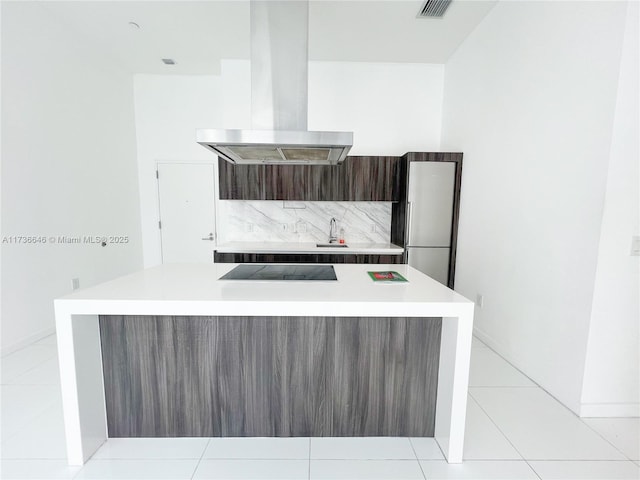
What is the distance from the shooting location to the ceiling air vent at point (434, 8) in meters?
2.62

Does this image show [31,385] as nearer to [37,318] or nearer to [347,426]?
[37,318]

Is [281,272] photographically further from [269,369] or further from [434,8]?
[434,8]

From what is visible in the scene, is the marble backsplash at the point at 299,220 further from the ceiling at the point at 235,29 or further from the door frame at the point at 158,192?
the ceiling at the point at 235,29

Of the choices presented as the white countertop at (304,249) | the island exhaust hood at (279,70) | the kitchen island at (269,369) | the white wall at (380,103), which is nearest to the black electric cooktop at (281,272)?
the kitchen island at (269,369)

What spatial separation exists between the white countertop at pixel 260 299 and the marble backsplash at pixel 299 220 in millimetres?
2283

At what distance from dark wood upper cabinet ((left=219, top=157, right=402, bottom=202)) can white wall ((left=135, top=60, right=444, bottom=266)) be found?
473mm

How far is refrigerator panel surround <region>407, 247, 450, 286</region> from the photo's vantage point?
3389mm

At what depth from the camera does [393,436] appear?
5.64 ft

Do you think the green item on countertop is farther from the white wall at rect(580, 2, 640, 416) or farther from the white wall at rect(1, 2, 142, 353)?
the white wall at rect(1, 2, 142, 353)

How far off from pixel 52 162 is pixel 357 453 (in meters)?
3.75

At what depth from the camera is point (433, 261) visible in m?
3.41

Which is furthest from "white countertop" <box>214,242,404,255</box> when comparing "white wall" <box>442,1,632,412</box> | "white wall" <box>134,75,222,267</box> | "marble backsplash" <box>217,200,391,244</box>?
"white wall" <box>134,75,222,267</box>

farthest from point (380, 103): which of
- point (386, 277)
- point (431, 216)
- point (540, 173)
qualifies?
point (386, 277)

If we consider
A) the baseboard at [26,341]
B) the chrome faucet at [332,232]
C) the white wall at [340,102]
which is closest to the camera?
the baseboard at [26,341]
